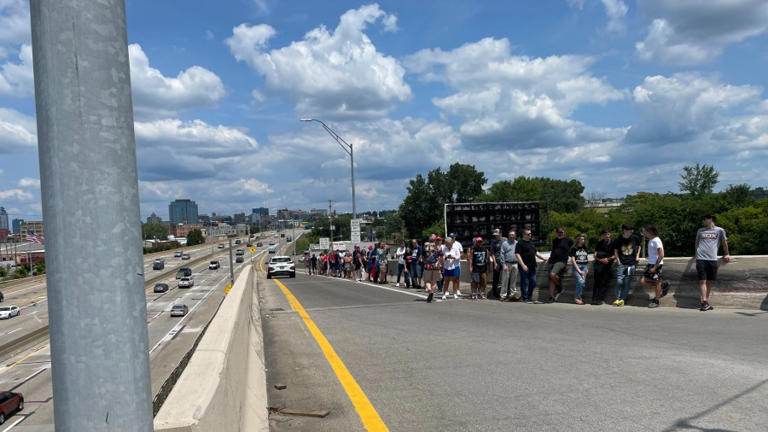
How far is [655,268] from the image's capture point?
37.0ft

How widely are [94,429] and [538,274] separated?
45.3 ft

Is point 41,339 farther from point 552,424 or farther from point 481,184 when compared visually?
point 481,184

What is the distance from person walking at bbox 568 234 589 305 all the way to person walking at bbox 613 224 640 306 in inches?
31.4

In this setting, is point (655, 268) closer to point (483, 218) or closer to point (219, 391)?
point (219, 391)

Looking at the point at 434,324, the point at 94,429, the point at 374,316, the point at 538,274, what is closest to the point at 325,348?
the point at 434,324

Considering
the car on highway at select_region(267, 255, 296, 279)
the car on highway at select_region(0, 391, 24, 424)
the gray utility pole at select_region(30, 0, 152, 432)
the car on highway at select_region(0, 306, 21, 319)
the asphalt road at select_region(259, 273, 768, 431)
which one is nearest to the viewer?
the gray utility pole at select_region(30, 0, 152, 432)

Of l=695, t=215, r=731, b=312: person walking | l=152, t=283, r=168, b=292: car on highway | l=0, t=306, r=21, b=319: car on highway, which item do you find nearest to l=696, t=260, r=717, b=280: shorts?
l=695, t=215, r=731, b=312: person walking

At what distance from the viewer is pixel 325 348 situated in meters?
8.23

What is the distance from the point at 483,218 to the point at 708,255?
16.4 meters

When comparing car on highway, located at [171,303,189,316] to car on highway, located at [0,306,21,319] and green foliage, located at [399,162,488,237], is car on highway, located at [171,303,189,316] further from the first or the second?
green foliage, located at [399,162,488,237]

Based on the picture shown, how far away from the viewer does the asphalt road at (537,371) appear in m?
4.73

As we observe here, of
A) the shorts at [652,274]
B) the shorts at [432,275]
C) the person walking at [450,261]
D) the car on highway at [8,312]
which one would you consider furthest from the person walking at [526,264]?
the car on highway at [8,312]

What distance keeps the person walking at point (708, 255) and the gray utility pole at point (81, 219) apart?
11.3m

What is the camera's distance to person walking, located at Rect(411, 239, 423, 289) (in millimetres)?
19455
